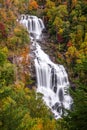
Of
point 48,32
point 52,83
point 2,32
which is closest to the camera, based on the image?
point 52,83

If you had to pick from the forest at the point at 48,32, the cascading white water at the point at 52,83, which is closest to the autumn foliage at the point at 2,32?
the forest at the point at 48,32

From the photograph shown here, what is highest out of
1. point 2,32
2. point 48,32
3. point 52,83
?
point 2,32

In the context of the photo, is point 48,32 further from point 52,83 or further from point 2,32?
point 52,83

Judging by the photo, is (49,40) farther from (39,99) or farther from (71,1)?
(39,99)

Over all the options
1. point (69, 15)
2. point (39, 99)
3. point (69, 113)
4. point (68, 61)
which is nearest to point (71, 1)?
point (69, 15)

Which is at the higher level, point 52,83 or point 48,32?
point 48,32

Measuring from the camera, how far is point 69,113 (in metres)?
15.8

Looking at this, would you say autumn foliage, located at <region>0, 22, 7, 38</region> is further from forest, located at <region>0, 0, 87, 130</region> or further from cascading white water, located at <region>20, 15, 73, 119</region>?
cascading white water, located at <region>20, 15, 73, 119</region>

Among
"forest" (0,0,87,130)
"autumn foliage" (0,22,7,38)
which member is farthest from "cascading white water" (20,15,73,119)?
"autumn foliage" (0,22,7,38)

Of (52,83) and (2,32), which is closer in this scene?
(52,83)

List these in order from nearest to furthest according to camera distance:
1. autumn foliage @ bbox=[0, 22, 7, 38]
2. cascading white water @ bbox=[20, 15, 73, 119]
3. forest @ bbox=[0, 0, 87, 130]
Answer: forest @ bbox=[0, 0, 87, 130] < cascading white water @ bbox=[20, 15, 73, 119] < autumn foliage @ bbox=[0, 22, 7, 38]

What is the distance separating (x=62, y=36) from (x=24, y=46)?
40.3ft

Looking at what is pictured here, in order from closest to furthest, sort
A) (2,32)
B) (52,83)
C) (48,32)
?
(52,83)
(2,32)
(48,32)

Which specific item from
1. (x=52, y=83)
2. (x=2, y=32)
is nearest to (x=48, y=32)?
(x=2, y=32)
